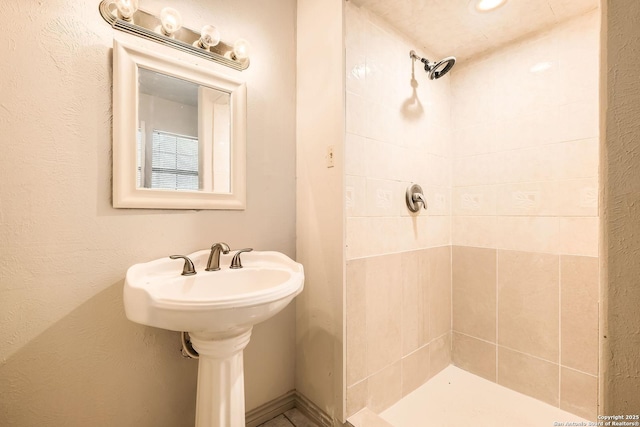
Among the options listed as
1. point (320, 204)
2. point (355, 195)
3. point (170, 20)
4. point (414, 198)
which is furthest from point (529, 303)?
point (170, 20)

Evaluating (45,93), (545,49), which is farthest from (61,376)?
(545,49)

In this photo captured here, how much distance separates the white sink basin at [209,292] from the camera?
72cm

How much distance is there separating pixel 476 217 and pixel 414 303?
673mm

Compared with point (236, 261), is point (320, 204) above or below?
above

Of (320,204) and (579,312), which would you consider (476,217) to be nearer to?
(579,312)

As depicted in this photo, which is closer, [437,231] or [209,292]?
[209,292]

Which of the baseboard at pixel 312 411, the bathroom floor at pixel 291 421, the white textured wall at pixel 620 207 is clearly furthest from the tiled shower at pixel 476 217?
the white textured wall at pixel 620 207

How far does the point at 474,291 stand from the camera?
5.46ft

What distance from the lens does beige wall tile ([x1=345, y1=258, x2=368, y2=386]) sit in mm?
1206

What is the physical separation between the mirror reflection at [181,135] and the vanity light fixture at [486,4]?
126 centimetres

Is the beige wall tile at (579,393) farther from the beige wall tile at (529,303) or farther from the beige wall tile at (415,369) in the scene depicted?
the beige wall tile at (415,369)

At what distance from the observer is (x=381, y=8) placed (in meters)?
1.30

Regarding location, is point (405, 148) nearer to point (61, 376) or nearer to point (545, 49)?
point (545, 49)

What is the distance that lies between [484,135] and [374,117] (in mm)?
795
